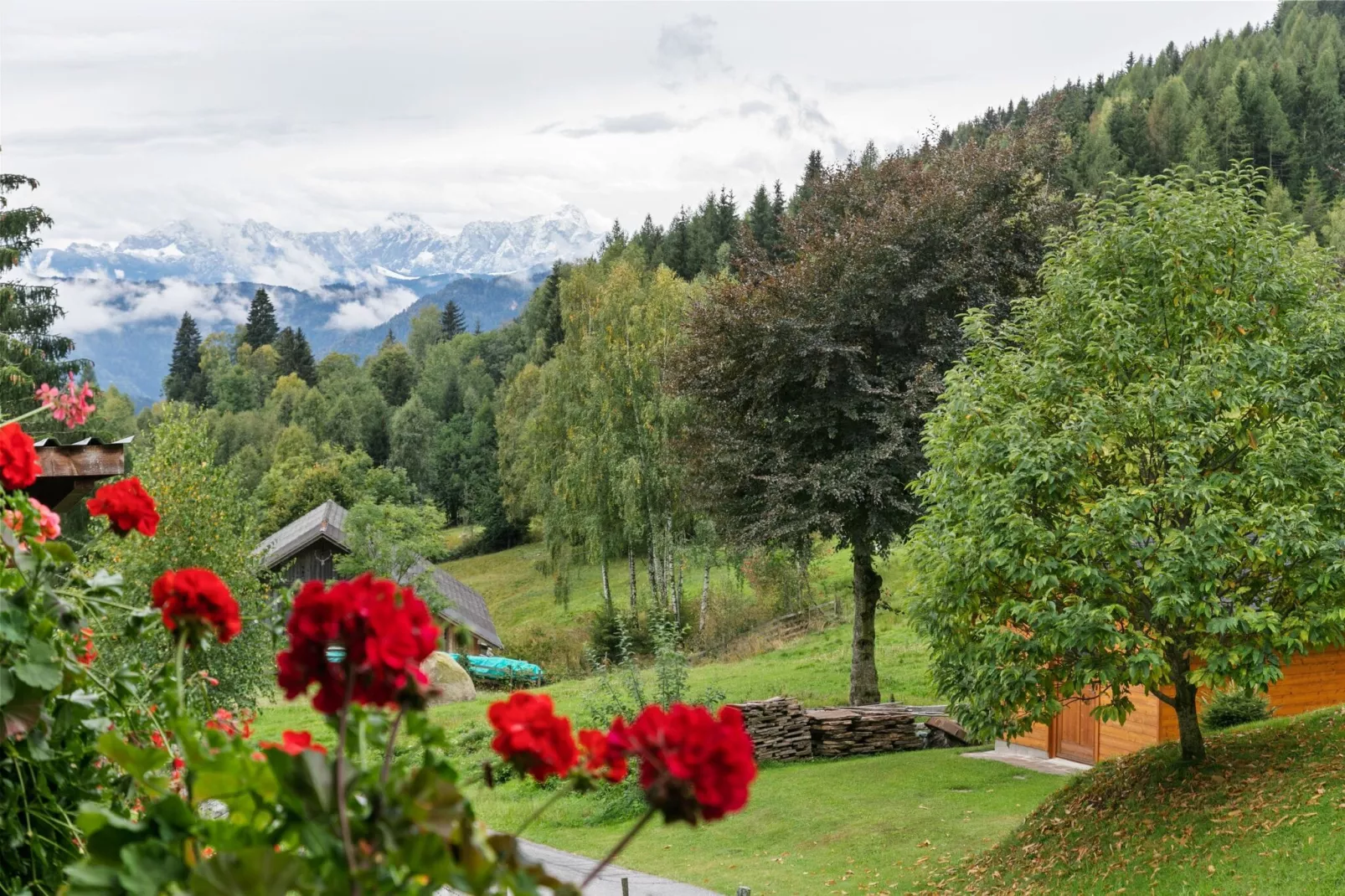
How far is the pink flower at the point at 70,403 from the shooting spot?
4.44 metres

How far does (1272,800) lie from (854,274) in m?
12.0

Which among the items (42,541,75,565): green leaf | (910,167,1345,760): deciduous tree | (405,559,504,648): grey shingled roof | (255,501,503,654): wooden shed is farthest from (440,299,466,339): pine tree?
(42,541,75,565): green leaf

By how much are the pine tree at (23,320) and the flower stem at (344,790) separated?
22906 millimetres

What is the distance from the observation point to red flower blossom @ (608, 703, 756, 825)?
6.60 ft

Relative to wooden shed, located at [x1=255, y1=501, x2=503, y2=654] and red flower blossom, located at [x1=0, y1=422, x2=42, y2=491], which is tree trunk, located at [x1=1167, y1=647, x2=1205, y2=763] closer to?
red flower blossom, located at [x1=0, y1=422, x2=42, y2=491]

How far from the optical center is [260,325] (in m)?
112

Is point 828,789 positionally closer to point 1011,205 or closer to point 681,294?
point 1011,205

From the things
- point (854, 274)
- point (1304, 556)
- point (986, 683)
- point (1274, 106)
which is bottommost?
point (986, 683)

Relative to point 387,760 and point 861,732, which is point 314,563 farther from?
point 387,760

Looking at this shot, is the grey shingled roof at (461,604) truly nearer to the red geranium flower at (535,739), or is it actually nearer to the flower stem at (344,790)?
the red geranium flower at (535,739)

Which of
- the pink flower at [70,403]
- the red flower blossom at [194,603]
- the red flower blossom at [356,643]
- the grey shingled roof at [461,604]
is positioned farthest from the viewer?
the grey shingled roof at [461,604]

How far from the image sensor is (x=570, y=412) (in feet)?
120

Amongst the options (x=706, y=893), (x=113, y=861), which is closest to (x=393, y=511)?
(x=706, y=893)

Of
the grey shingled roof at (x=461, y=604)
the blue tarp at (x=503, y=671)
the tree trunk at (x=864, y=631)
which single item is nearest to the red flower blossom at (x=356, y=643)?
the tree trunk at (x=864, y=631)
